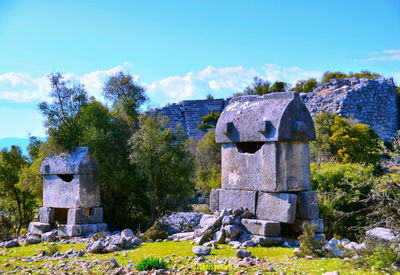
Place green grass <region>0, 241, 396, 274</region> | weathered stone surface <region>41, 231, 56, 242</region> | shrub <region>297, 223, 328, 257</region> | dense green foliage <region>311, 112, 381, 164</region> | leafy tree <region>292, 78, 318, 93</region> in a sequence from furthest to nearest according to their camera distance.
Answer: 1. leafy tree <region>292, 78, 318, 93</region>
2. dense green foliage <region>311, 112, 381, 164</region>
3. weathered stone surface <region>41, 231, 56, 242</region>
4. shrub <region>297, 223, 328, 257</region>
5. green grass <region>0, 241, 396, 274</region>

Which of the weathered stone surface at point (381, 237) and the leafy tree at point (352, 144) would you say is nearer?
the weathered stone surface at point (381, 237)

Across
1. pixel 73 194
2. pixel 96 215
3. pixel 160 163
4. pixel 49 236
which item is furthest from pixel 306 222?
pixel 49 236

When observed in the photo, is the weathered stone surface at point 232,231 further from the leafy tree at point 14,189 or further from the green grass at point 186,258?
the leafy tree at point 14,189

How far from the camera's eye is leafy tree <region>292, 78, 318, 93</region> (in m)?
39.3

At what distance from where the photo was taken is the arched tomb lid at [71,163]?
36.6ft

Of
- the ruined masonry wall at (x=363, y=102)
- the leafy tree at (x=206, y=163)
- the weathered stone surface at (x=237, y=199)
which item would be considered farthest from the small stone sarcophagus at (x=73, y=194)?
the ruined masonry wall at (x=363, y=102)

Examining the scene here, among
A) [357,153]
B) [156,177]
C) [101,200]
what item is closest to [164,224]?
[156,177]

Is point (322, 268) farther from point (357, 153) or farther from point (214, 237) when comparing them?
point (357, 153)

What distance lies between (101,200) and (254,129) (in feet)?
19.0

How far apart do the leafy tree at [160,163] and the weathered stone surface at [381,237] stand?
5.96 metres

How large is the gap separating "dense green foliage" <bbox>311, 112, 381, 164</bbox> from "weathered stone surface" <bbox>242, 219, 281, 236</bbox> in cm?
1220

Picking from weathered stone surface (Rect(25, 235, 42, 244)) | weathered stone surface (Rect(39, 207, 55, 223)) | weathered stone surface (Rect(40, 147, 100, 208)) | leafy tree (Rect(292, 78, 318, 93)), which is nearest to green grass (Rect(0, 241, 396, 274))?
weathered stone surface (Rect(25, 235, 42, 244))

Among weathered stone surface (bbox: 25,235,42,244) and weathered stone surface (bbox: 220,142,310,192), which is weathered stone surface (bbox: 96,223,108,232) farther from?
weathered stone surface (bbox: 220,142,310,192)

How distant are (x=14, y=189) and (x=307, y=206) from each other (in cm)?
1047
